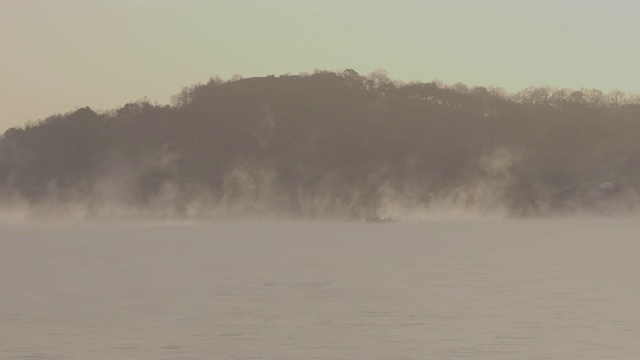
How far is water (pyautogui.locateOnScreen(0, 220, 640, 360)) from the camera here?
89.5 ft

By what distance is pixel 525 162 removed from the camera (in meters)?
198

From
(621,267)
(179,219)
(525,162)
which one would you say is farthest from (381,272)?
(525,162)

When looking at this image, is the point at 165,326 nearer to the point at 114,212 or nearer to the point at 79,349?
the point at 79,349

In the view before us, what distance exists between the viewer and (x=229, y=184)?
199 m

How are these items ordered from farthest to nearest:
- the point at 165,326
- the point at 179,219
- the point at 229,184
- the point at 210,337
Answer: the point at 229,184, the point at 179,219, the point at 165,326, the point at 210,337

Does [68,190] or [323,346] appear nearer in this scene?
[323,346]

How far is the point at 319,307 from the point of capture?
1449 inches

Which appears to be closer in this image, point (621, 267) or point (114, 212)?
point (621, 267)

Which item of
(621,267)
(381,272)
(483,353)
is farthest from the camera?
(621,267)

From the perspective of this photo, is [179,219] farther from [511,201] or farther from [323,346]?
[323,346]

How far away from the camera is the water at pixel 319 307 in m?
27.3

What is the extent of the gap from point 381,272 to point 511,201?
143 m

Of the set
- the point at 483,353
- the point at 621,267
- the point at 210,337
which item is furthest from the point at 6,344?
the point at 621,267

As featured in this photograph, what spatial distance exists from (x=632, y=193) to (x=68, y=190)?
308ft
